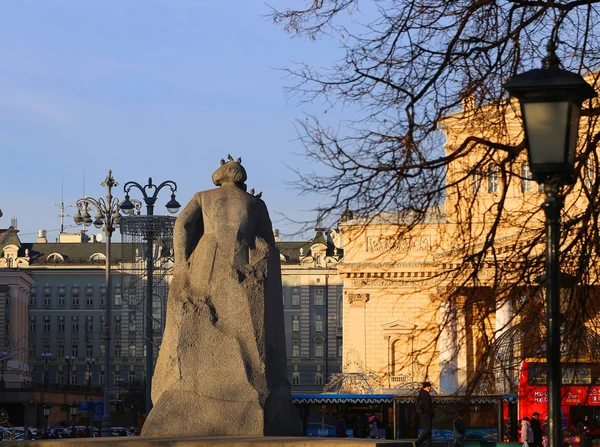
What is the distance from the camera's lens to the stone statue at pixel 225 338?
14875 millimetres

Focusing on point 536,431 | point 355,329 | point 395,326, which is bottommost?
point 536,431

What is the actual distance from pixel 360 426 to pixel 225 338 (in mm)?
42863

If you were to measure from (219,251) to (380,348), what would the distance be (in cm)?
7458

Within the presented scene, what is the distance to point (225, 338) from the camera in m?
15.0

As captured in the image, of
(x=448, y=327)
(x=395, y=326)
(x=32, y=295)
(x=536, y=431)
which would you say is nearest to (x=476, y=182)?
(x=448, y=327)

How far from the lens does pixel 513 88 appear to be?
33.9ft

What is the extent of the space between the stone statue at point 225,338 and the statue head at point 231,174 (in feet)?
0.97

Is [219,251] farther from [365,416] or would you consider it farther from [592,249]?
[365,416]

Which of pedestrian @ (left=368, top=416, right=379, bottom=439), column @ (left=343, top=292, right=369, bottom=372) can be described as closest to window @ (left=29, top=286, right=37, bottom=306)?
column @ (left=343, top=292, right=369, bottom=372)

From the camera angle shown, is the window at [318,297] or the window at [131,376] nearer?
the window at [318,297]

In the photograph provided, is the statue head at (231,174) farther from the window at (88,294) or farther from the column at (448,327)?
the window at (88,294)

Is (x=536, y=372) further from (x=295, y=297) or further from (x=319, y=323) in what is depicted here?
(x=295, y=297)

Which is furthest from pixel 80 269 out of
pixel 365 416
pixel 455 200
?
pixel 455 200

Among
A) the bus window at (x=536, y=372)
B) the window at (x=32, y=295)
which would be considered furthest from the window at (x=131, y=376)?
the bus window at (x=536, y=372)
